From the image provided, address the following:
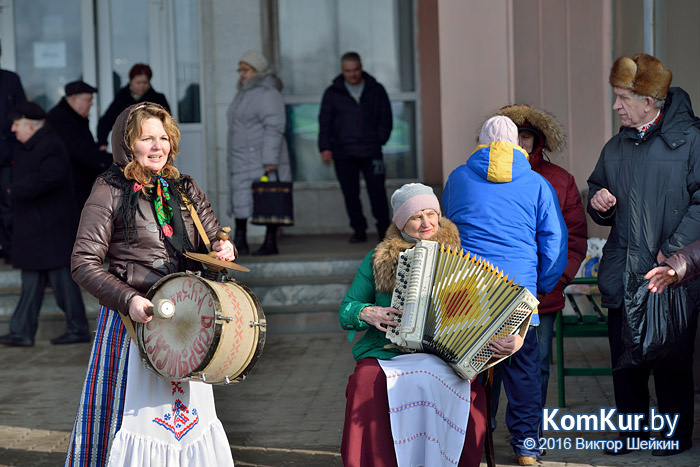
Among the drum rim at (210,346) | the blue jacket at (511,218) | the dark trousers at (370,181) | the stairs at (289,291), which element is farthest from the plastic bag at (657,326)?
the dark trousers at (370,181)

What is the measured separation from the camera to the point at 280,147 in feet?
31.0

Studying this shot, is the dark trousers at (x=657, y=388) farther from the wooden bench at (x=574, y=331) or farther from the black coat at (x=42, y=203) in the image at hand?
the black coat at (x=42, y=203)

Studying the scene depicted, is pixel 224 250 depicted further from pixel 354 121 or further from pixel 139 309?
pixel 354 121

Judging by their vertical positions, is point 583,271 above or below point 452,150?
below

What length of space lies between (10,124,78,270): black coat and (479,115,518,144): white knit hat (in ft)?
14.3

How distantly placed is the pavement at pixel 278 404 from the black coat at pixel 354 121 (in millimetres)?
2204

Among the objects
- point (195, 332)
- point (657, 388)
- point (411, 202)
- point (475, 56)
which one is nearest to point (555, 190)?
point (657, 388)

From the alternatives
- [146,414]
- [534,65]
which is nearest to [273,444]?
[146,414]

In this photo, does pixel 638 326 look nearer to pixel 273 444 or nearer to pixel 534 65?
pixel 273 444

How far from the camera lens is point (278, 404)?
650 cm

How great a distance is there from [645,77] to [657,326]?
1.21 metres

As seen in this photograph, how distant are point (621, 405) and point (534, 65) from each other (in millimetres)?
3197

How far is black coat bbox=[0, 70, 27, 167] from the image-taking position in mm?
9922

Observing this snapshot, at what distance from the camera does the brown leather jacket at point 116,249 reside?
3.98m
